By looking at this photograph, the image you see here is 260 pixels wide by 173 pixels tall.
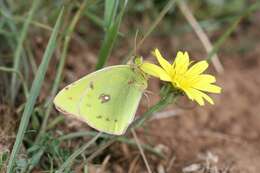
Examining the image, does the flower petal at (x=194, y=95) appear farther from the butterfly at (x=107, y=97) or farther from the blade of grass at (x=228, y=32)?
the blade of grass at (x=228, y=32)

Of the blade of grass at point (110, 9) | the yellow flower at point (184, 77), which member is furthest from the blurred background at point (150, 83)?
the yellow flower at point (184, 77)

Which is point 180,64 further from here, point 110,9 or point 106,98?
point 110,9

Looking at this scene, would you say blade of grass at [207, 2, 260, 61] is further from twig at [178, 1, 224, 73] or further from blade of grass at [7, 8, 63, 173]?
blade of grass at [7, 8, 63, 173]

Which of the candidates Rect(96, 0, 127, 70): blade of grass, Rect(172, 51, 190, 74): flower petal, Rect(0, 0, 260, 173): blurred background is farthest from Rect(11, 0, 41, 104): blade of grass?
Rect(172, 51, 190, 74): flower petal

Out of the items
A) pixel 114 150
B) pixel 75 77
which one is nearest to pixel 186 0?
pixel 75 77

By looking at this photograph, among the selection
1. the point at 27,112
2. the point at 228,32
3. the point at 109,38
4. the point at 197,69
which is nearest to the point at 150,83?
the point at 228,32
